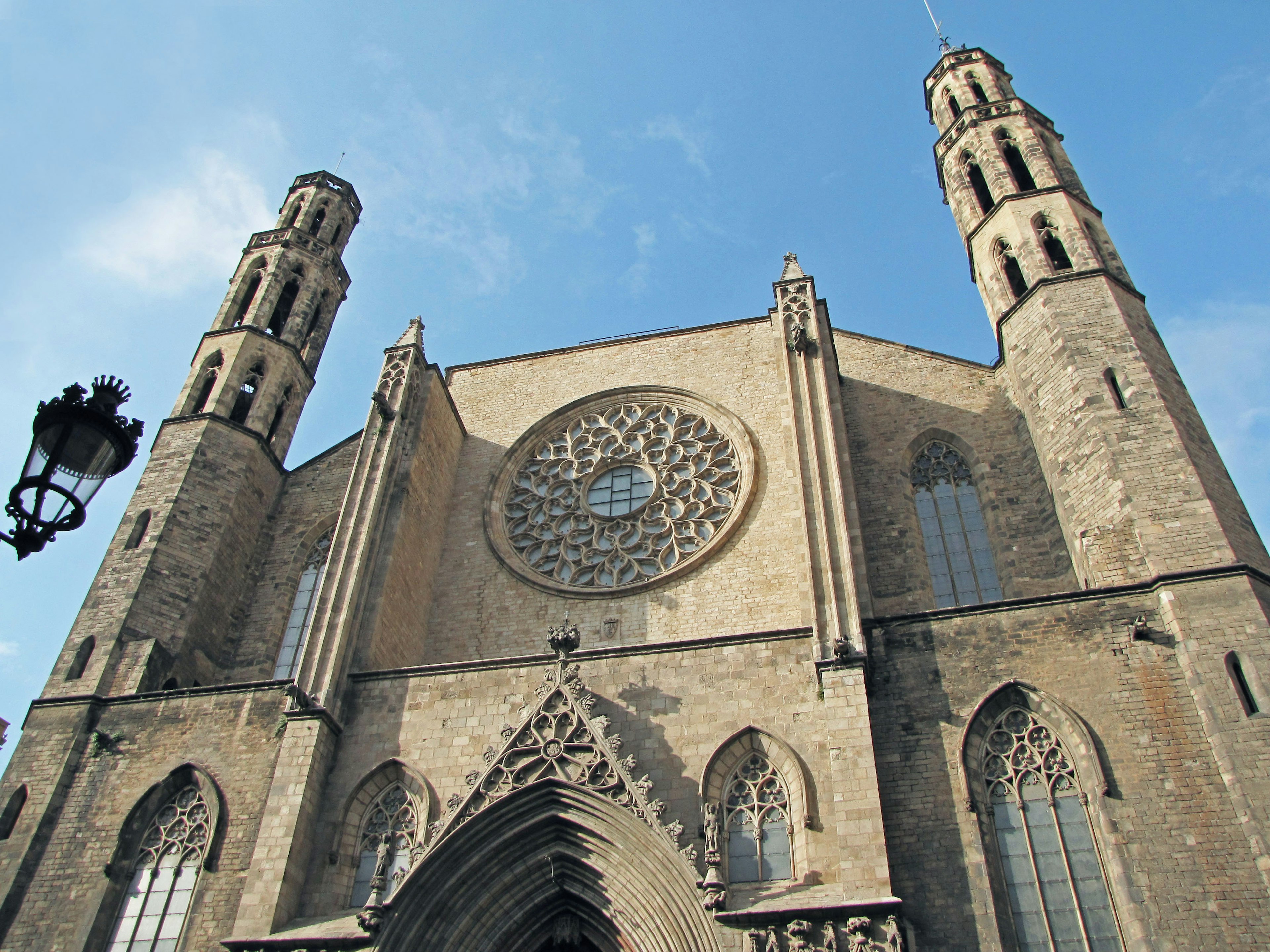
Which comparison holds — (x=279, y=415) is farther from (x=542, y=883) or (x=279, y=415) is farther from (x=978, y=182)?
(x=978, y=182)

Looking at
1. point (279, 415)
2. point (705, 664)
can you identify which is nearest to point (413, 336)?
point (279, 415)

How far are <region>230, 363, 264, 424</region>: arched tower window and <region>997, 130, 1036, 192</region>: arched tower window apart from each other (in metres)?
13.8

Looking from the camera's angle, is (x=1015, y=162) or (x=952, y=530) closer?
(x=952, y=530)

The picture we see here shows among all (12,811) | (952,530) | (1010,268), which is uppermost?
(1010,268)

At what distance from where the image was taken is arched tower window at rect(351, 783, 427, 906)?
412 inches

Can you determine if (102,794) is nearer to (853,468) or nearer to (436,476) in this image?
(436,476)

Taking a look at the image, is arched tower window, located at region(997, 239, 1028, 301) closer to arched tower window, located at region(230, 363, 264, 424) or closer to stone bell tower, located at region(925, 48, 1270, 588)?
stone bell tower, located at region(925, 48, 1270, 588)

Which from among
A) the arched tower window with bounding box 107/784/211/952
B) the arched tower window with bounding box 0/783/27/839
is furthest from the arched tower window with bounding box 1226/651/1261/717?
the arched tower window with bounding box 0/783/27/839

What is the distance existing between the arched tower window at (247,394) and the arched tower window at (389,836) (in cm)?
840

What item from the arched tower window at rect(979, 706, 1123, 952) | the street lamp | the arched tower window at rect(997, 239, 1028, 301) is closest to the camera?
the street lamp

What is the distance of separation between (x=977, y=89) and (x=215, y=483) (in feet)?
53.9

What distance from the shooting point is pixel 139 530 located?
1482 cm

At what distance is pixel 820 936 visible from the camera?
8.55m

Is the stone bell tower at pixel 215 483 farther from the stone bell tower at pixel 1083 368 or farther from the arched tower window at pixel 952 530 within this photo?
the stone bell tower at pixel 1083 368
